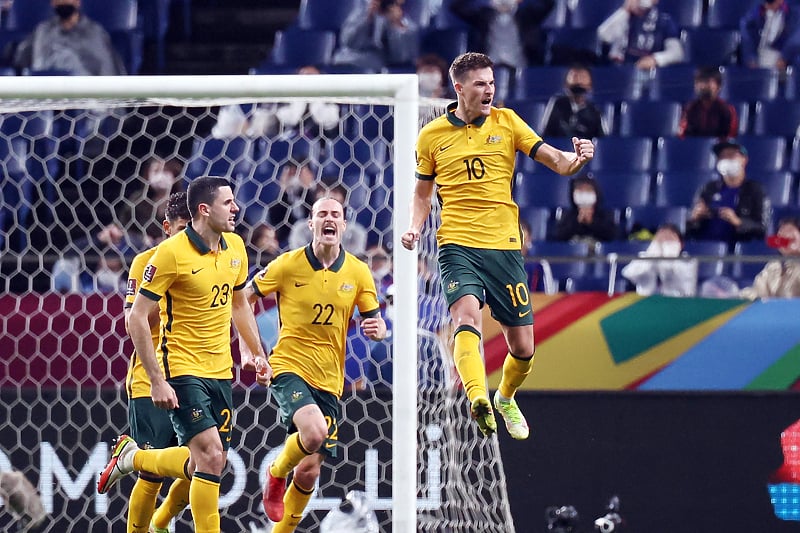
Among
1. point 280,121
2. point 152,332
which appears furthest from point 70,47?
point 152,332

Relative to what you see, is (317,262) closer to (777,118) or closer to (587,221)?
(587,221)

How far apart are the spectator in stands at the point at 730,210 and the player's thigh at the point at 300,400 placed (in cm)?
366

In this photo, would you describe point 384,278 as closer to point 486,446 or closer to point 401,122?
point 486,446

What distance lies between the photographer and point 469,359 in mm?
Answer: 6242

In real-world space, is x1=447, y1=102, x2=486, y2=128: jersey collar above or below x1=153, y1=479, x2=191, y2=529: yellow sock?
above

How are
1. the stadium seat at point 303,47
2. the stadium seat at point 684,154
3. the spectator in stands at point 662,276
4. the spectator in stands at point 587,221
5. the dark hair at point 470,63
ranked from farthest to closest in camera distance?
the stadium seat at point 303,47
the stadium seat at point 684,154
the spectator in stands at point 587,221
the spectator in stands at point 662,276
the dark hair at point 470,63

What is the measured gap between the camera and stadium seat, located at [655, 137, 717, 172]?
1015 centimetres

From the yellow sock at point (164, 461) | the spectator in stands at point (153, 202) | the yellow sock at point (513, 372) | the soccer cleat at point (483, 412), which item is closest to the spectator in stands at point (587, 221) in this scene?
the spectator in stands at point (153, 202)

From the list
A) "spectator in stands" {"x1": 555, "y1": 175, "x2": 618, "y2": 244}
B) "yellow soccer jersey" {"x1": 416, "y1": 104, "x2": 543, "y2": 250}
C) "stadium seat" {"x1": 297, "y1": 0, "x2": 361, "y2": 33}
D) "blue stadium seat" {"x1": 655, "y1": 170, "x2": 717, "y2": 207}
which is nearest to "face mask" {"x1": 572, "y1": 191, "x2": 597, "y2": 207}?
"spectator in stands" {"x1": 555, "y1": 175, "x2": 618, "y2": 244}

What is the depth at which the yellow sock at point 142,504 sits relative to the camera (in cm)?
673

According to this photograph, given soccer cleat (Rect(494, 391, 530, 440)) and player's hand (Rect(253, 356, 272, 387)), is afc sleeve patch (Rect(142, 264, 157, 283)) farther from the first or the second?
soccer cleat (Rect(494, 391, 530, 440))

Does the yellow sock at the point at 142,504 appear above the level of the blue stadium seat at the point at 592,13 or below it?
below

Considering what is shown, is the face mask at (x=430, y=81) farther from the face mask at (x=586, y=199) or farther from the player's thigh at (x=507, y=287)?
the player's thigh at (x=507, y=287)

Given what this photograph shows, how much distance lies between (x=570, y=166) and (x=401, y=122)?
75cm
